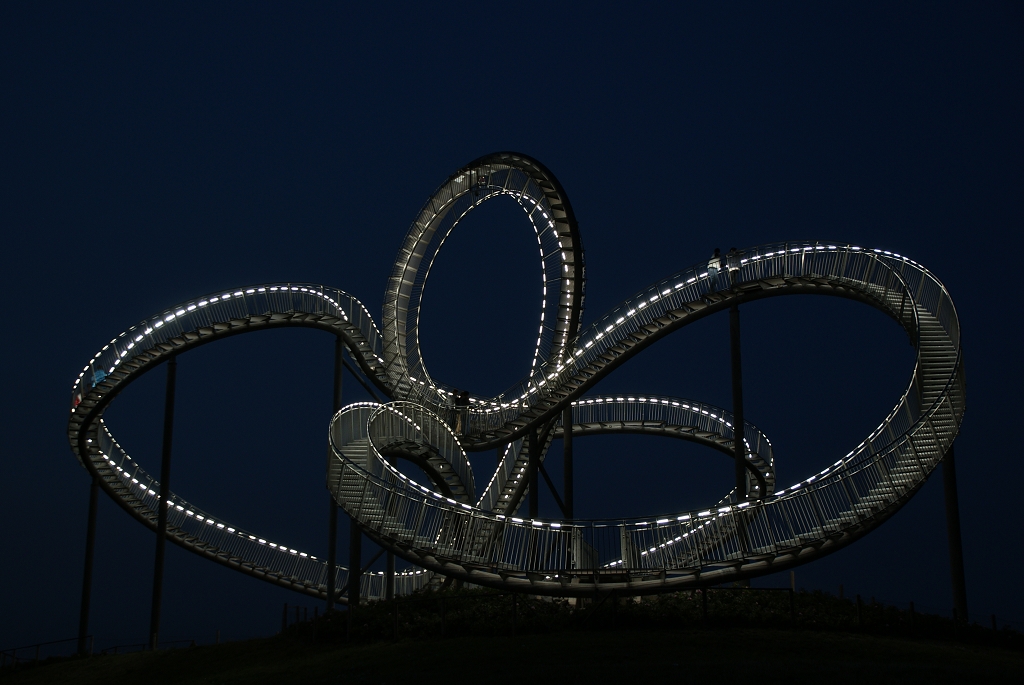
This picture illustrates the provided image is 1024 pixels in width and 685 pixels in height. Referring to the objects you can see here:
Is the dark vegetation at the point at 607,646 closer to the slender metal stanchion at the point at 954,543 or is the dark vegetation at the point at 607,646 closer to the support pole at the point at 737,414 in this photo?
the slender metal stanchion at the point at 954,543

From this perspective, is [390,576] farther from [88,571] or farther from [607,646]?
[607,646]

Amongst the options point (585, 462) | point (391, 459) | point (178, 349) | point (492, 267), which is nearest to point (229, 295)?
point (178, 349)

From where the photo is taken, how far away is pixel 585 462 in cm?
12681

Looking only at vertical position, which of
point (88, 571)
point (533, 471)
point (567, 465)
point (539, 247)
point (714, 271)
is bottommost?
point (88, 571)

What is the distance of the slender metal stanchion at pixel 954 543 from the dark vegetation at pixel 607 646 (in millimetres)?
1451

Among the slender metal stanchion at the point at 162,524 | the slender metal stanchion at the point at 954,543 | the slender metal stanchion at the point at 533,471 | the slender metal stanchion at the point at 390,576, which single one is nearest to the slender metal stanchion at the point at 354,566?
the slender metal stanchion at the point at 390,576

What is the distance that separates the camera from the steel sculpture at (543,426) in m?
18.7

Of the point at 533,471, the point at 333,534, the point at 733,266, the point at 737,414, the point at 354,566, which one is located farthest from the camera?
the point at 333,534

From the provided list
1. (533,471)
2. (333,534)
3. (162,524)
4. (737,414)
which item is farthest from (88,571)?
(737,414)

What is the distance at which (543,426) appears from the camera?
95.1 feet

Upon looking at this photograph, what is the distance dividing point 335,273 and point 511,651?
126670 millimetres

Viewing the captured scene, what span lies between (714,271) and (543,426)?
700cm

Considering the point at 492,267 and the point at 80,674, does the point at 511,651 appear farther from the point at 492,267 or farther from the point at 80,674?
the point at 492,267

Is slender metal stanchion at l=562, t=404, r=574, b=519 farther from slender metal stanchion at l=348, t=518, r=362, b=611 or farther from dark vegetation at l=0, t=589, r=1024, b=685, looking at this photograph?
slender metal stanchion at l=348, t=518, r=362, b=611
